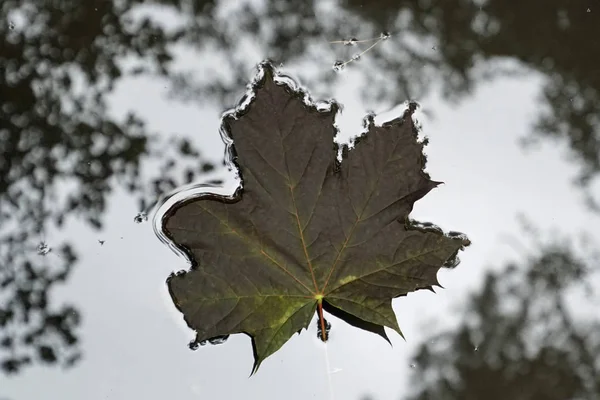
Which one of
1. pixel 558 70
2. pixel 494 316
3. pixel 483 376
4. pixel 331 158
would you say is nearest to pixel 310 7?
pixel 331 158

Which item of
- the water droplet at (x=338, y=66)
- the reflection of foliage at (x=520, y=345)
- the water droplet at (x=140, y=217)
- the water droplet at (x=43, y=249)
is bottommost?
the reflection of foliage at (x=520, y=345)

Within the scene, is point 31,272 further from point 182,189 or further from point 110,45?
point 110,45

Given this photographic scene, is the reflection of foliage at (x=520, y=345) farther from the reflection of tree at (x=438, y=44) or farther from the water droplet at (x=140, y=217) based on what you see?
the water droplet at (x=140, y=217)

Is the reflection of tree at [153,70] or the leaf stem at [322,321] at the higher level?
the reflection of tree at [153,70]

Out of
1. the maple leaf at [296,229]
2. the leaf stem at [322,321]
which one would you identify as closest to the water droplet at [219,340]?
the maple leaf at [296,229]

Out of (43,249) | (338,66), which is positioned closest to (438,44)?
(338,66)

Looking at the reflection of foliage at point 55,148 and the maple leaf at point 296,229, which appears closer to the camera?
the maple leaf at point 296,229

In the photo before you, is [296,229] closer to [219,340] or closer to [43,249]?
[219,340]
